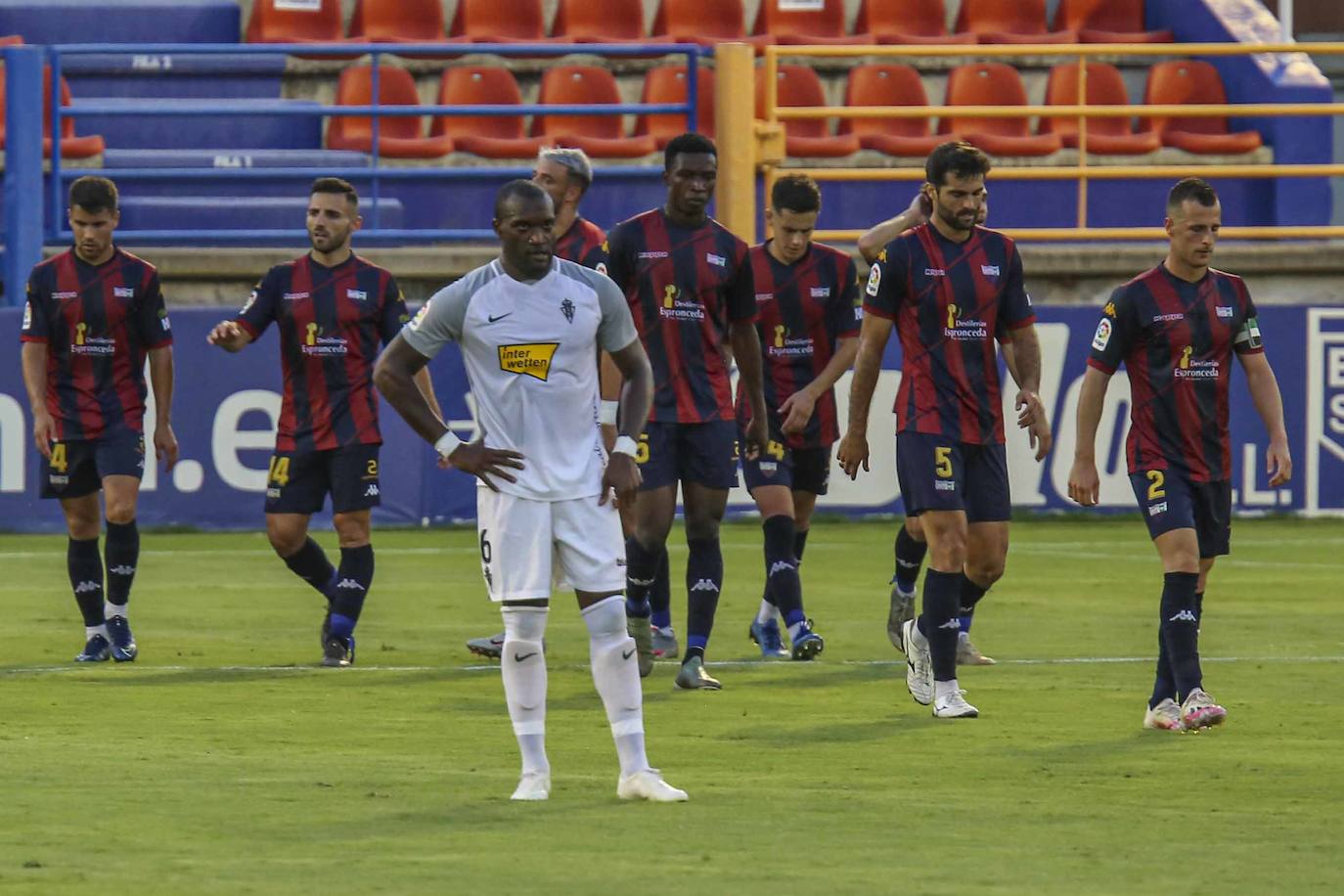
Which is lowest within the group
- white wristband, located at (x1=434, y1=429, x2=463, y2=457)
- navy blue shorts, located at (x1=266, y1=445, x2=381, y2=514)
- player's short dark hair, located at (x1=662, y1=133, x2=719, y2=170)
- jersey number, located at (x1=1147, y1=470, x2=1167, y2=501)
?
A: navy blue shorts, located at (x1=266, y1=445, x2=381, y2=514)

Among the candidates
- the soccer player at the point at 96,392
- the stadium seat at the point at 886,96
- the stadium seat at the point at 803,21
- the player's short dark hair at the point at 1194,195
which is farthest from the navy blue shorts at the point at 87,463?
the stadium seat at the point at 803,21

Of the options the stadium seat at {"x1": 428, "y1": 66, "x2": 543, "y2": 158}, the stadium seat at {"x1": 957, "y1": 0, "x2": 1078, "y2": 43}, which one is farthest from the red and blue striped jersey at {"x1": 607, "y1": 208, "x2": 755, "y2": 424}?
the stadium seat at {"x1": 957, "y1": 0, "x2": 1078, "y2": 43}

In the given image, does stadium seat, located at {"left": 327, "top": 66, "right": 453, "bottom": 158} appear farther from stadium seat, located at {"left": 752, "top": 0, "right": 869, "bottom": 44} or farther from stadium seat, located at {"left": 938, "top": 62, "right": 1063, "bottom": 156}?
stadium seat, located at {"left": 938, "top": 62, "right": 1063, "bottom": 156}

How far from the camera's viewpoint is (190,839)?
21.0 ft

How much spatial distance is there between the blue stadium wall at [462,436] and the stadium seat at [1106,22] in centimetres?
580

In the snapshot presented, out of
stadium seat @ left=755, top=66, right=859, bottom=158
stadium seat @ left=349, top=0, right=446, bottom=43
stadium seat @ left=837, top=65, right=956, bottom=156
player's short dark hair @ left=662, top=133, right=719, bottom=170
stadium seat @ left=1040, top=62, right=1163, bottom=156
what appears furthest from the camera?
stadium seat @ left=349, top=0, right=446, bottom=43

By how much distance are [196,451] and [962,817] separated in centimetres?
1159

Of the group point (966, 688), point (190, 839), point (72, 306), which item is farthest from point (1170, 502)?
point (72, 306)

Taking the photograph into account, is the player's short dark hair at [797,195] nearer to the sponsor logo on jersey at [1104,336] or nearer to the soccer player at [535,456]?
the sponsor logo on jersey at [1104,336]

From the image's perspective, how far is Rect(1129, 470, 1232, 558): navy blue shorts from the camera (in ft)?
28.7

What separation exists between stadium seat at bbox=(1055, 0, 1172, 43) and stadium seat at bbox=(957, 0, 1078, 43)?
222mm

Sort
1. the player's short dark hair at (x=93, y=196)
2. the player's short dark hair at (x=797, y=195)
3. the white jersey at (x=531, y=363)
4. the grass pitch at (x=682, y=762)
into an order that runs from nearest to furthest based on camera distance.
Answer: the grass pitch at (x=682, y=762)
the white jersey at (x=531, y=363)
the player's short dark hair at (x=93, y=196)
the player's short dark hair at (x=797, y=195)

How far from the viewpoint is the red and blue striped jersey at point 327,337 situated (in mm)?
10953

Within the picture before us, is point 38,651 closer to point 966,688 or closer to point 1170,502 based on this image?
point 966,688
